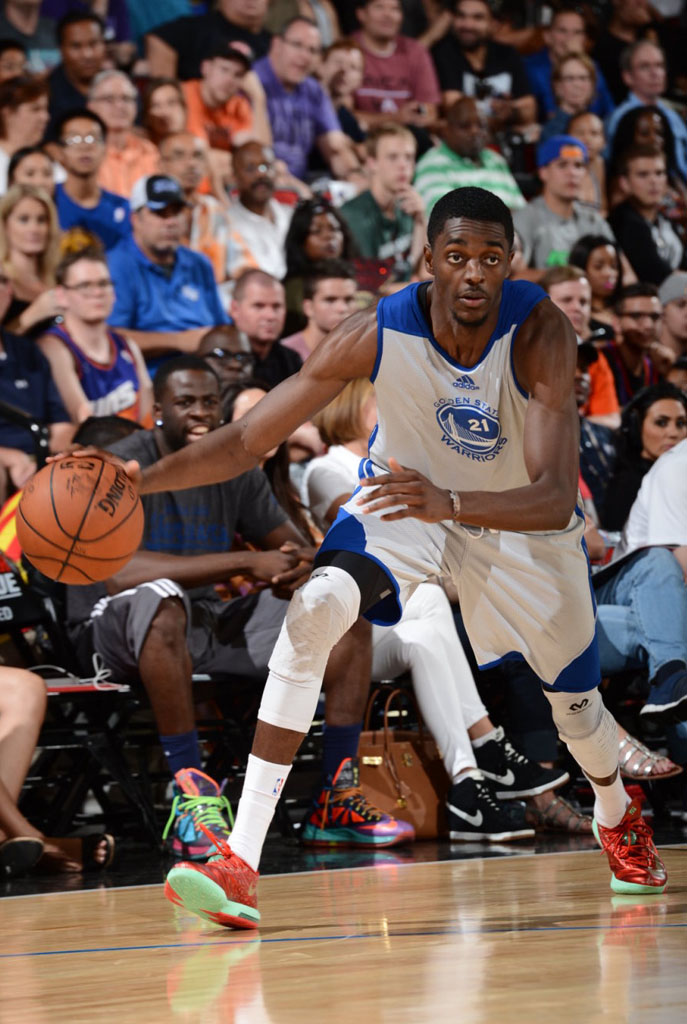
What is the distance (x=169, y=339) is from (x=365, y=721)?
2.72m

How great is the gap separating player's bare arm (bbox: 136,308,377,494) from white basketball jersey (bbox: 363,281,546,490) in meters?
0.05

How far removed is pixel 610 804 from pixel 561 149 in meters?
6.69

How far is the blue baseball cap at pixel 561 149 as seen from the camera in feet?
29.9

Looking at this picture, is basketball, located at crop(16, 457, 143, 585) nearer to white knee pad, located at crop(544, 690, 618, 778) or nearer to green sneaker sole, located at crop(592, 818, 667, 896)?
white knee pad, located at crop(544, 690, 618, 778)

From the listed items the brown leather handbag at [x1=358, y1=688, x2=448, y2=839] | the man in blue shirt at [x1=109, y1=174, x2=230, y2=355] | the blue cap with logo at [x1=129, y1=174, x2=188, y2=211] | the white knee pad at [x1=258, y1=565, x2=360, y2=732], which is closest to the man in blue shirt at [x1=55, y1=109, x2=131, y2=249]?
the man in blue shirt at [x1=109, y1=174, x2=230, y2=355]

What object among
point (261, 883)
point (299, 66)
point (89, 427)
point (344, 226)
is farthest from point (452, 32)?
point (261, 883)

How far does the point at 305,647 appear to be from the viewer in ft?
9.62

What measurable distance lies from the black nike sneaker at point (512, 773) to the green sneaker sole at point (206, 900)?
6.36 ft

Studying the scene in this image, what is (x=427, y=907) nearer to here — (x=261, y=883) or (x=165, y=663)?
(x=261, y=883)

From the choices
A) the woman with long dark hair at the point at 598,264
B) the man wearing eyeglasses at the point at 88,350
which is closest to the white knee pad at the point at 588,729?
the man wearing eyeglasses at the point at 88,350

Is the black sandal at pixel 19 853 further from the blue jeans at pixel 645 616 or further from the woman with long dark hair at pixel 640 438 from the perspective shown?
the woman with long dark hair at pixel 640 438

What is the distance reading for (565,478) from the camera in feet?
9.80

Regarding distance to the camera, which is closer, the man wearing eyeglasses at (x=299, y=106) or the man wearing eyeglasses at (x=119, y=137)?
the man wearing eyeglasses at (x=119, y=137)

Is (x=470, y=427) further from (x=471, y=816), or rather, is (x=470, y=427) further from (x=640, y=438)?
(x=640, y=438)
